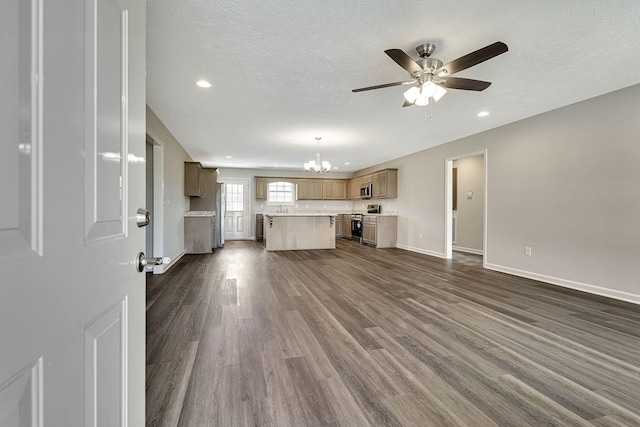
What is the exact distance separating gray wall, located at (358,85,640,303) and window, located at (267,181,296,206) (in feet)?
19.0

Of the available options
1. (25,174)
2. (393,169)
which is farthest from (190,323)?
(393,169)

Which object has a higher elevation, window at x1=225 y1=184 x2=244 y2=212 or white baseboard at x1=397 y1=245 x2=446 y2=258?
window at x1=225 y1=184 x2=244 y2=212

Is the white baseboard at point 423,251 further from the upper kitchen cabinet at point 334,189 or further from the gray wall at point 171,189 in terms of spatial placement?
the gray wall at point 171,189

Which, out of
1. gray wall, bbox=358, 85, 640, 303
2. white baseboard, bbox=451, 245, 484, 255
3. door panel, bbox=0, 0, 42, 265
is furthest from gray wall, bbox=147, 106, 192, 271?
white baseboard, bbox=451, 245, 484, 255

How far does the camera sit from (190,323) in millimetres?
2414

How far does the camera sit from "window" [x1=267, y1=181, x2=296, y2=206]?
372 inches

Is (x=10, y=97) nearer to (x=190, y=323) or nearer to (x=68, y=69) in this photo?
(x=68, y=69)

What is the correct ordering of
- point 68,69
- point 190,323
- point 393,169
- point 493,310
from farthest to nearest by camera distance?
point 393,169, point 493,310, point 190,323, point 68,69

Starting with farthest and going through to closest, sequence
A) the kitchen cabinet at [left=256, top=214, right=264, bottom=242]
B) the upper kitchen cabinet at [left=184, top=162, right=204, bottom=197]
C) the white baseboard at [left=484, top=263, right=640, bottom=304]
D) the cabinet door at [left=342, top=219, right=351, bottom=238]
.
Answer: the cabinet door at [left=342, top=219, right=351, bottom=238], the kitchen cabinet at [left=256, top=214, right=264, bottom=242], the upper kitchen cabinet at [left=184, top=162, right=204, bottom=197], the white baseboard at [left=484, top=263, right=640, bottom=304]

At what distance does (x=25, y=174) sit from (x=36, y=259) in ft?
0.45

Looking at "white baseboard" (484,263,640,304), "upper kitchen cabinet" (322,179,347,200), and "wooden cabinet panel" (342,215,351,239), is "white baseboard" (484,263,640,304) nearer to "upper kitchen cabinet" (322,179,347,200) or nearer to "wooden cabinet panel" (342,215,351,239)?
"wooden cabinet panel" (342,215,351,239)

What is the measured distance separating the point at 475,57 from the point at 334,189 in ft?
25.2

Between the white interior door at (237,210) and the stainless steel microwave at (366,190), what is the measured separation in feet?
12.2

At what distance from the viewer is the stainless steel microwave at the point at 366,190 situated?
8.17 meters
